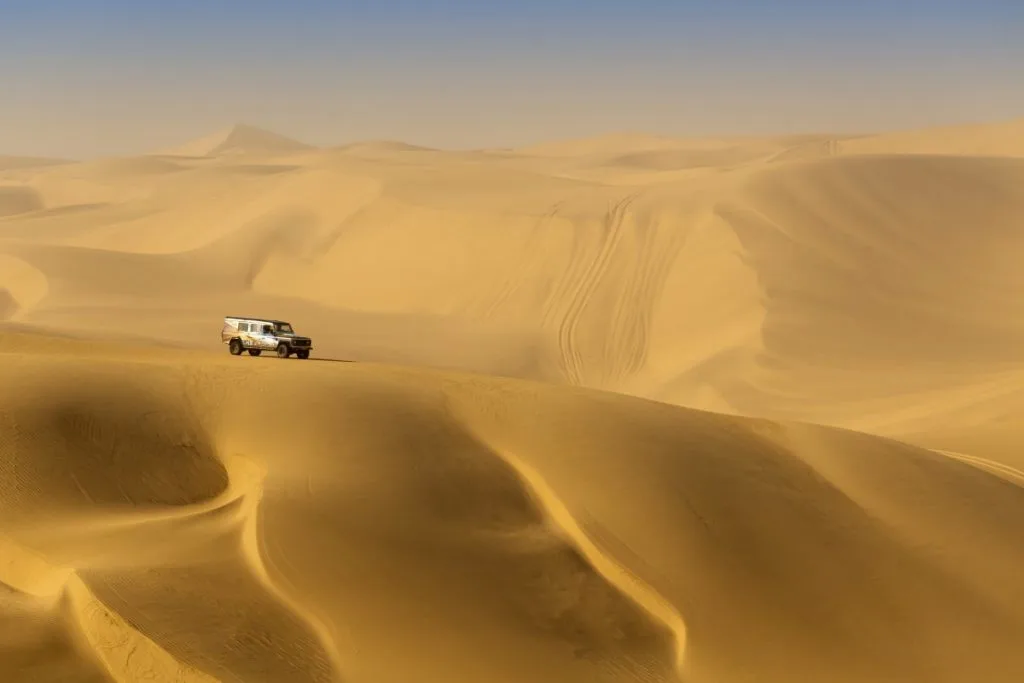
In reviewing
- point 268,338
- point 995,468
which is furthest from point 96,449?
point 995,468

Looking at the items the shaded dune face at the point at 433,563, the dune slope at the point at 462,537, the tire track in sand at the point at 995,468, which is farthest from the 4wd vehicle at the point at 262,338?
the tire track in sand at the point at 995,468

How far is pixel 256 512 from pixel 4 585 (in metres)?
2.18

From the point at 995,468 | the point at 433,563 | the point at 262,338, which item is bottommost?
the point at 262,338

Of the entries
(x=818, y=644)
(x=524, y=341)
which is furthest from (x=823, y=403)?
(x=818, y=644)

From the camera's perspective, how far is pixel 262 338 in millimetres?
21297

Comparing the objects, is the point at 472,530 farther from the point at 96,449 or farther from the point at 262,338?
the point at 262,338

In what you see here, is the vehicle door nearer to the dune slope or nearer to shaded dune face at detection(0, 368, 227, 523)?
the dune slope

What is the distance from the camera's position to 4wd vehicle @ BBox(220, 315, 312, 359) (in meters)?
21.2

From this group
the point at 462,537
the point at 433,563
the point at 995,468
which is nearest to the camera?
the point at 433,563

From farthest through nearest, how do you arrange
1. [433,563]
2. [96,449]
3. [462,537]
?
[96,449], [462,537], [433,563]

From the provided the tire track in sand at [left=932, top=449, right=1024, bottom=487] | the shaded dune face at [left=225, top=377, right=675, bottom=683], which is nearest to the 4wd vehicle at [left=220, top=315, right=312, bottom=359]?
the shaded dune face at [left=225, top=377, right=675, bottom=683]

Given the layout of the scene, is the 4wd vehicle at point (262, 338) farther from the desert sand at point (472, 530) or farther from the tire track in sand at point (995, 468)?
the tire track in sand at point (995, 468)

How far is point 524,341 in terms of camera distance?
34.2 meters

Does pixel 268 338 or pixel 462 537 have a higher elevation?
pixel 462 537
